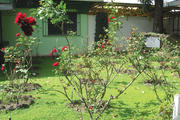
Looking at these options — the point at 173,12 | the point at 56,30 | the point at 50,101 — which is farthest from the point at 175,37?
the point at 50,101

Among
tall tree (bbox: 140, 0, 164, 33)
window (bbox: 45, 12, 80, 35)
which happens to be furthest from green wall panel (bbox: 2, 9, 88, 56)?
tall tree (bbox: 140, 0, 164, 33)

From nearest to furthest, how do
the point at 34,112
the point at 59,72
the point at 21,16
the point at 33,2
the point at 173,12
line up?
the point at 21,16 → the point at 59,72 → the point at 34,112 → the point at 33,2 → the point at 173,12

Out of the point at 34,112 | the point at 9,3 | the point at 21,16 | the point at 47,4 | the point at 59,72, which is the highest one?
the point at 9,3

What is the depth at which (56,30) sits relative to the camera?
40.4 ft

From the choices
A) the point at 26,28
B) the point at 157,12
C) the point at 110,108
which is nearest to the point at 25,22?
the point at 26,28

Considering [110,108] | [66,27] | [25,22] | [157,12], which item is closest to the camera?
[25,22]

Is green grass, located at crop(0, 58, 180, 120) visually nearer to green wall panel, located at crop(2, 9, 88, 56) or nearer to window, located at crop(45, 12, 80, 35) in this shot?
green wall panel, located at crop(2, 9, 88, 56)

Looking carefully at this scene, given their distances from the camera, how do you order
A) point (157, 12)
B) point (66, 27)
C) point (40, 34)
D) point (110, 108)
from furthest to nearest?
point (157, 12) < point (66, 27) < point (40, 34) < point (110, 108)

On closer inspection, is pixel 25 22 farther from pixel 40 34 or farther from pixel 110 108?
pixel 40 34

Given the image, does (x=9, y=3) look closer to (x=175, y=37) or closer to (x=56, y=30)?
(x=56, y=30)

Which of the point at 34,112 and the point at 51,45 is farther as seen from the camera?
the point at 51,45

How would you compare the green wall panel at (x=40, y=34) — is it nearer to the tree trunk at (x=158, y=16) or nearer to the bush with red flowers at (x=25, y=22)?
the tree trunk at (x=158, y=16)

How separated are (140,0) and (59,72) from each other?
12.5m

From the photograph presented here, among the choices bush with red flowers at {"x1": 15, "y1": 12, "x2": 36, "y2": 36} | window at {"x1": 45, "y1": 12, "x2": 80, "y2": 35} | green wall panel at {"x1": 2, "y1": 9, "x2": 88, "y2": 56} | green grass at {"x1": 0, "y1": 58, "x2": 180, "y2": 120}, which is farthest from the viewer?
window at {"x1": 45, "y1": 12, "x2": 80, "y2": 35}
